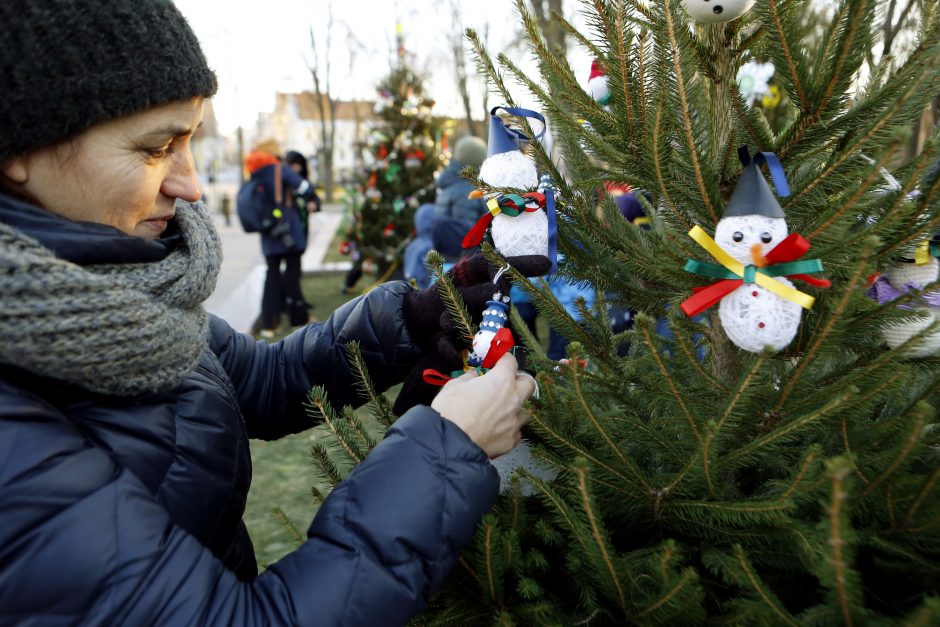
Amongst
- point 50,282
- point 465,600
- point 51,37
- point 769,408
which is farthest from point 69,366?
point 769,408

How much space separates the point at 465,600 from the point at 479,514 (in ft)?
0.87

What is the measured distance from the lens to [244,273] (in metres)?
12.7

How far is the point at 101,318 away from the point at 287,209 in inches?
285

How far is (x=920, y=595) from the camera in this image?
103 cm

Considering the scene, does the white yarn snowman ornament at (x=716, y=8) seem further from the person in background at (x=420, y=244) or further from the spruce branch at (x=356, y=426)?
the person in background at (x=420, y=244)

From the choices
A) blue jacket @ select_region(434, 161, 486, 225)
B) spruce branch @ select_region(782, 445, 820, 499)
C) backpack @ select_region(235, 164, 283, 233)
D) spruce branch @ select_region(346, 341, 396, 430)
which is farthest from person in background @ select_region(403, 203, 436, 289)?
spruce branch @ select_region(782, 445, 820, 499)

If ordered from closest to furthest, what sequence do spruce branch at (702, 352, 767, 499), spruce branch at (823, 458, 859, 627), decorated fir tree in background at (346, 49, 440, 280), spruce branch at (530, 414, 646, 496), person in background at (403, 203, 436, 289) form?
spruce branch at (823, 458, 859, 627)
spruce branch at (702, 352, 767, 499)
spruce branch at (530, 414, 646, 496)
person in background at (403, 203, 436, 289)
decorated fir tree in background at (346, 49, 440, 280)

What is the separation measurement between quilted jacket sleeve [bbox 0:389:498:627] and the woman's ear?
356 millimetres

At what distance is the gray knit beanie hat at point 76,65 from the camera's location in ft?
3.10

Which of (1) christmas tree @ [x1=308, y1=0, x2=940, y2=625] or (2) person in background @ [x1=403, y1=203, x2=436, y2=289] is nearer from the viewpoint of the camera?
(1) christmas tree @ [x1=308, y1=0, x2=940, y2=625]

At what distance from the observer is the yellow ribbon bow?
3.36 feet

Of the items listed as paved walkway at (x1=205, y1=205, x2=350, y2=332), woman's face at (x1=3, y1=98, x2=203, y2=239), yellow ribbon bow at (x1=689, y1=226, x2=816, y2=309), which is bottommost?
paved walkway at (x1=205, y1=205, x2=350, y2=332)

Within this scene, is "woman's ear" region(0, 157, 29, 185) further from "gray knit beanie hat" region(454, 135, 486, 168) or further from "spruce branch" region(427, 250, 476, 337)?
"gray knit beanie hat" region(454, 135, 486, 168)

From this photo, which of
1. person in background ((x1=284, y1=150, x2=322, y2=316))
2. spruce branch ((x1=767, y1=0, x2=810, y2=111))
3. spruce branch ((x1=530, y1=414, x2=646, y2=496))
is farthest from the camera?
person in background ((x1=284, y1=150, x2=322, y2=316))
